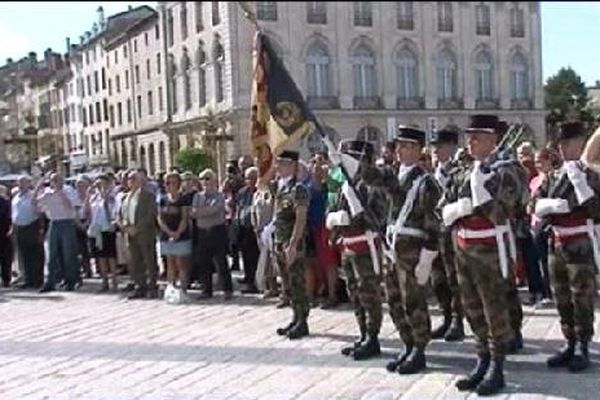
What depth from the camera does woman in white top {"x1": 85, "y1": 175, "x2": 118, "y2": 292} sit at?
44.6 ft

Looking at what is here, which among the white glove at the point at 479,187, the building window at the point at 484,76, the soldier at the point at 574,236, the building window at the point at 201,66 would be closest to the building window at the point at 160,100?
the building window at the point at 201,66

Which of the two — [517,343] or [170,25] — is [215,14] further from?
[517,343]

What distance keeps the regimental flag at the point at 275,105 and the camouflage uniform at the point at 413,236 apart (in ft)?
9.97

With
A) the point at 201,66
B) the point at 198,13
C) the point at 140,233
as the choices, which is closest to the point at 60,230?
the point at 140,233

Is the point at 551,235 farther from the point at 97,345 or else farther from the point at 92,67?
the point at 92,67

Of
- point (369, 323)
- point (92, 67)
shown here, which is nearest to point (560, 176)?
point (369, 323)

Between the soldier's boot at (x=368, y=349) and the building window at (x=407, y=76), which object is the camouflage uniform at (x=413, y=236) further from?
the building window at (x=407, y=76)

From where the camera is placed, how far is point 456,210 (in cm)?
622

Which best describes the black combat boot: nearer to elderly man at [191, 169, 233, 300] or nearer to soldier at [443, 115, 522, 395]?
soldier at [443, 115, 522, 395]

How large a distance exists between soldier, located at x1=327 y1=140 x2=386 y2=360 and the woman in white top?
6505mm

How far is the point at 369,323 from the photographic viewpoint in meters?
7.71

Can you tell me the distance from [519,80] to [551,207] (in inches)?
1746

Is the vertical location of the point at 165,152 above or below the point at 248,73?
below

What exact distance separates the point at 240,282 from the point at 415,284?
22.5 feet
